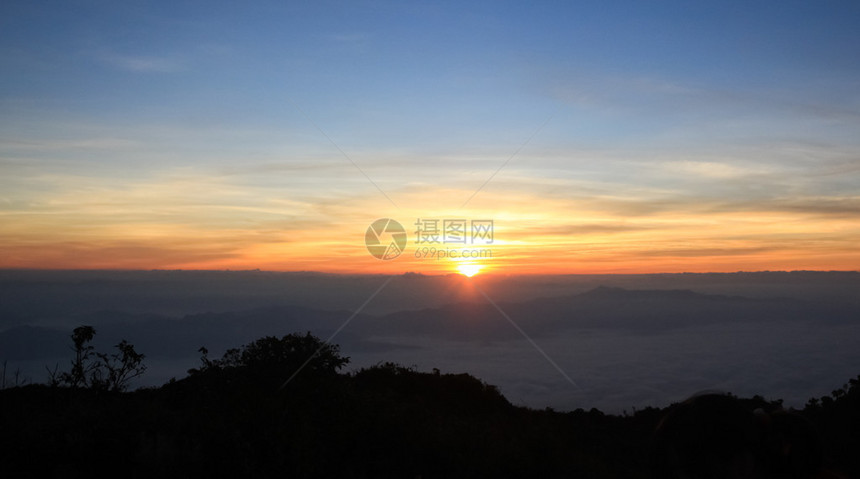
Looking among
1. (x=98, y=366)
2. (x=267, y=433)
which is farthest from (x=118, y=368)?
(x=267, y=433)

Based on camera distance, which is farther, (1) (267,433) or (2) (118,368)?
(2) (118,368)

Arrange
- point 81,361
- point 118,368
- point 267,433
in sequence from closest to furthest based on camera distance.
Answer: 1. point 267,433
2. point 81,361
3. point 118,368

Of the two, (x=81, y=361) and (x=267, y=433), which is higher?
(x=81, y=361)

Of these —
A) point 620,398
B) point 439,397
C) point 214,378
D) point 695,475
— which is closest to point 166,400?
point 214,378

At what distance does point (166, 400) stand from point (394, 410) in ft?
17.7

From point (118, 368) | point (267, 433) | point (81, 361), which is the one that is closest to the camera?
point (267, 433)

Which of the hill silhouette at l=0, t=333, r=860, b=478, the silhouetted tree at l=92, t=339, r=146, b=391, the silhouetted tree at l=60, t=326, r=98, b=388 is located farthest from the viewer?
the silhouetted tree at l=92, t=339, r=146, b=391

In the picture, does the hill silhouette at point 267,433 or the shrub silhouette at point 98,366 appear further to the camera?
the shrub silhouette at point 98,366

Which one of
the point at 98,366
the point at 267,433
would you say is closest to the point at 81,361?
the point at 98,366

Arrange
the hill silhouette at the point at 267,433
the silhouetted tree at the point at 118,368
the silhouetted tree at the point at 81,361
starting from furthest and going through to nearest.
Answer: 1. the silhouetted tree at the point at 118,368
2. the silhouetted tree at the point at 81,361
3. the hill silhouette at the point at 267,433

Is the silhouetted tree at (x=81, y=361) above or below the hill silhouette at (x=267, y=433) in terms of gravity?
above

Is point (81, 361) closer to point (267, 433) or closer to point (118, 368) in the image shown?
point (118, 368)

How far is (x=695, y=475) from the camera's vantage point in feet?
5.38

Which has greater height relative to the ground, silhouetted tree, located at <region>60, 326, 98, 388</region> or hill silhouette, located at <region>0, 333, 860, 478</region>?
silhouetted tree, located at <region>60, 326, 98, 388</region>
